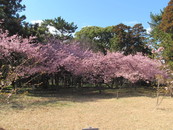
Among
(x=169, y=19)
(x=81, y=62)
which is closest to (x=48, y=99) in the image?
(x=81, y=62)

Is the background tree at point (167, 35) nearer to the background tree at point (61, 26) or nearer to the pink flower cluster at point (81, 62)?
the pink flower cluster at point (81, 62)

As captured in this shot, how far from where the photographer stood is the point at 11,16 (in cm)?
1455

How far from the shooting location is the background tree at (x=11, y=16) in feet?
42.7

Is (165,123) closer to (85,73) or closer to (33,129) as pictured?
(33,129)

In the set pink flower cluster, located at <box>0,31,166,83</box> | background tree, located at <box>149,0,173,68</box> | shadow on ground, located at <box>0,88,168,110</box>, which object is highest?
background tree, located at <box>149,0,173,68</box>

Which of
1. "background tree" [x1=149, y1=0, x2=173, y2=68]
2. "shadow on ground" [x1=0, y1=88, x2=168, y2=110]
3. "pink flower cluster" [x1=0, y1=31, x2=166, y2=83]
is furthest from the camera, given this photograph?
"background tree" [x1=149, y1=0, x2=173, y2=68]

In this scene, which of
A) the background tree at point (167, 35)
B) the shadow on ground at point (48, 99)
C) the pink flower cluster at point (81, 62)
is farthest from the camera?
the background tree at point (167, 35)

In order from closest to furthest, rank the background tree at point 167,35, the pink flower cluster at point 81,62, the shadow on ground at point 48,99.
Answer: the shadow on ground at point 48,99, the pink flower cluster at point 81,62, the background tree at point 167,35

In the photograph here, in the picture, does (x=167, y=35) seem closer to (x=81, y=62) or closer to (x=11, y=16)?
(x=81, y=62)

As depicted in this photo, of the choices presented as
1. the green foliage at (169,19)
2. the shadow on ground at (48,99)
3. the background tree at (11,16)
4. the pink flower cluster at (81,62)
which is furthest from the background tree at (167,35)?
the background tree at (11,16)

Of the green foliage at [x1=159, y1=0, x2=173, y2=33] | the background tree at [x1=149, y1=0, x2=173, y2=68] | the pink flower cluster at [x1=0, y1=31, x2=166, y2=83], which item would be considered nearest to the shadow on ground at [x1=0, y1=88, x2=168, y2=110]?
the pink flower cluster at [x1=0, y1=31, x2=166, y2=83]

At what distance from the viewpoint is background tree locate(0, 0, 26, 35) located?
13.0 meters

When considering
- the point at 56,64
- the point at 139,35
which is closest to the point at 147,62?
the point at 56,64

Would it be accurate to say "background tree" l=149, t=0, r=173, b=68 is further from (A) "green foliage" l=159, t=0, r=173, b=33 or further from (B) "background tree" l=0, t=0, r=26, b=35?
(B) "background tree" l=0, t=0, r=26, b=35
